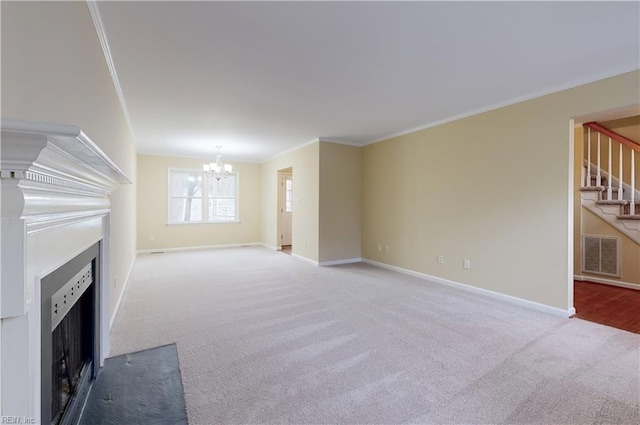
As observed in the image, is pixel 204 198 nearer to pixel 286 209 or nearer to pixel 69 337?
pixel 286 209

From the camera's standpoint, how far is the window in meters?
7.14

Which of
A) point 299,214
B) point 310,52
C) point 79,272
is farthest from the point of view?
point 299,214

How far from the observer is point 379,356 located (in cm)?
225

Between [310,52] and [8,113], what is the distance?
6.61 ft

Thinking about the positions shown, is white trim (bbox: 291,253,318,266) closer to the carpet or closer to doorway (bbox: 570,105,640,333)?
the carpet

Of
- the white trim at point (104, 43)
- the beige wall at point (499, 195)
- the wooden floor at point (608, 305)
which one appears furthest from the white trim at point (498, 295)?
the white trim at point (104, 43)

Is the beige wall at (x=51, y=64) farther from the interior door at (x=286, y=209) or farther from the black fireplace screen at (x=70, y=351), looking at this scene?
the interior door at (x=286, y=209)

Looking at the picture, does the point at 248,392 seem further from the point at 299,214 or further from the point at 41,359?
the point at 299,214

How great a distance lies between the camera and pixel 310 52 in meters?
2.41

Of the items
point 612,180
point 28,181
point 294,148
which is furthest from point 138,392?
point 612,180

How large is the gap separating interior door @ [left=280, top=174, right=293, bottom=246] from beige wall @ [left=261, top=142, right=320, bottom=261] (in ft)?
1.04

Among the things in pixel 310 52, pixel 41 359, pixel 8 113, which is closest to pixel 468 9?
pixel 310 52

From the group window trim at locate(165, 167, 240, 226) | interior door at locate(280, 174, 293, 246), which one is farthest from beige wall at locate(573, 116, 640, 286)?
window trim at locate(165, 167, 240, 226)

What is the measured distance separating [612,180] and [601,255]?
120 centimetres
